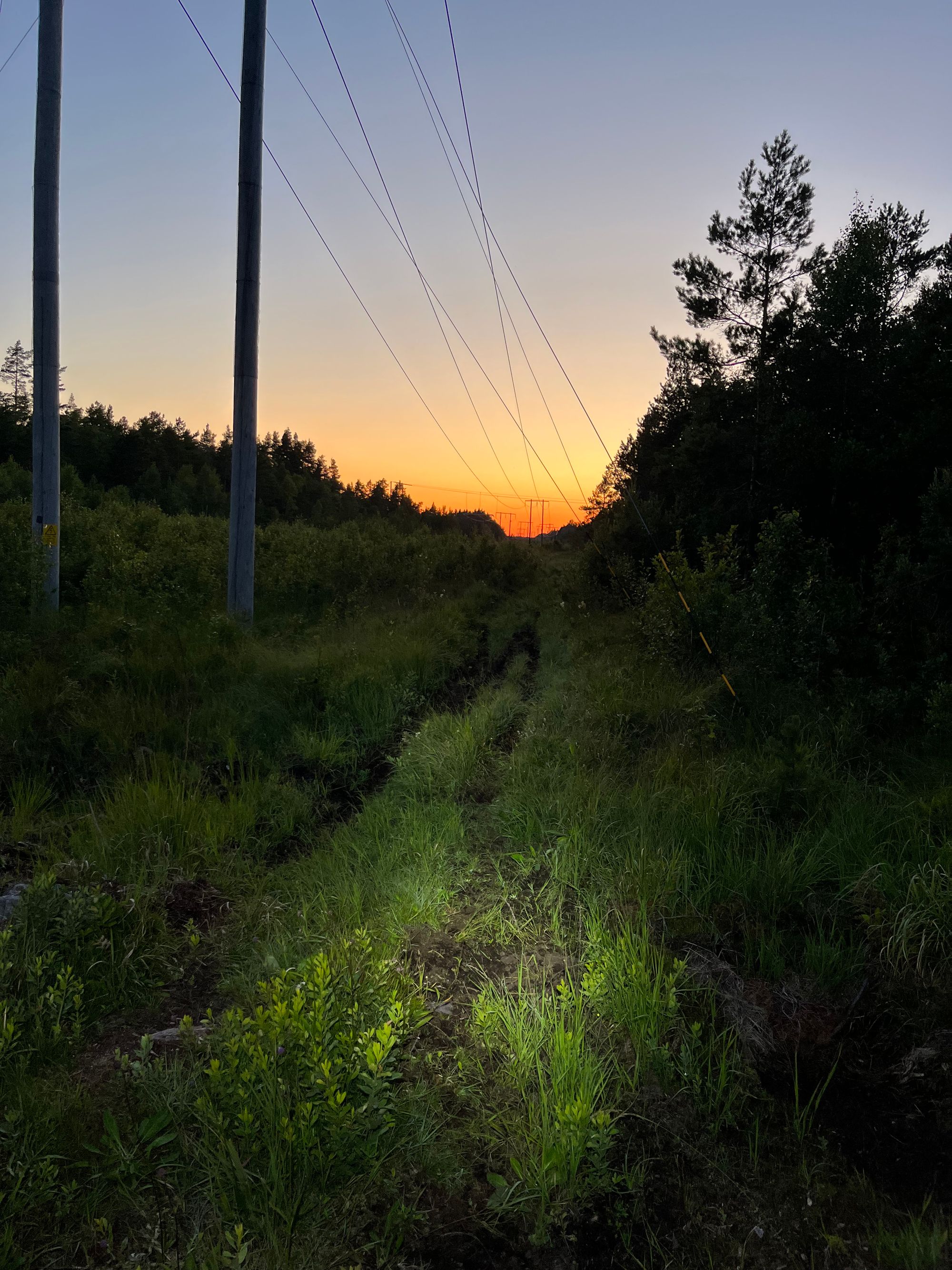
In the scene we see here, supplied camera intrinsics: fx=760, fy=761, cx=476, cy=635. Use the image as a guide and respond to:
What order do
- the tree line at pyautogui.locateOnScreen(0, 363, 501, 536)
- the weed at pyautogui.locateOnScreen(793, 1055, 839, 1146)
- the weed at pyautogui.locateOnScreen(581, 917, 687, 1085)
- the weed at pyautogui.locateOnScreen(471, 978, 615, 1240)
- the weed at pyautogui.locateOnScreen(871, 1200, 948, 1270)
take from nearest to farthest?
the weed at pyautogui.locateOnScreen(871, 1200, 948, 1270), the weed at pyautogui.locateOnScreen(471, 978, 615, 1240), the weed at pyautogui.locateOnScreen(793, 1055, 839, 1146), the weed at pyautogui.locateOnScreen(581, 917, 687, 1085), the tree line at pyautogui.locateOnScreen(0, 363, 501, 536)

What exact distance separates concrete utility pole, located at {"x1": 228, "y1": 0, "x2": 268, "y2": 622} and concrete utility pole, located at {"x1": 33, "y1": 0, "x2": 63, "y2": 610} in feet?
7.29

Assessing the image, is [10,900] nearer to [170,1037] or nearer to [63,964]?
[63,964]

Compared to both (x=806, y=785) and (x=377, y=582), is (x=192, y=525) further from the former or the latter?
(x=806, y=785)

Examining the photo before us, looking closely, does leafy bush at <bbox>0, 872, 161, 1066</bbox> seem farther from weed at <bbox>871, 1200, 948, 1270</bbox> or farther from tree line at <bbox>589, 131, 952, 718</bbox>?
tree line at <bbox>589, 131, 952, 718</bbox>

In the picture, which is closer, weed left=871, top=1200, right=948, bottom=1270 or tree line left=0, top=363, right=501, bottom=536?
weed left=871, top=1200, right=948, bottom=1270

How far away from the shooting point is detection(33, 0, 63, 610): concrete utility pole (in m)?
9.48

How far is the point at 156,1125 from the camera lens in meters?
2.58

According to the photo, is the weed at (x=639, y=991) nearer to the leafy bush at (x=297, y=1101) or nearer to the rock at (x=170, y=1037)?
the leafy bush at (x=297, y=1101)

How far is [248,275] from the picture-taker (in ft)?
35.0

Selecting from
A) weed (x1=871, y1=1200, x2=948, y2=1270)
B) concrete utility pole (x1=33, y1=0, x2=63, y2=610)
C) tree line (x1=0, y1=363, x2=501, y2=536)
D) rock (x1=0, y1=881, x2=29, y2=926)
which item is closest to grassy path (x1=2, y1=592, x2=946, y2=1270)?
weed (x1=871, y1=1200, x2=948, y2=1270)

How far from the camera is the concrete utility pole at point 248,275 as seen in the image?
10.6 m

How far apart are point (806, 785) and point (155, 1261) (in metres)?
4.33

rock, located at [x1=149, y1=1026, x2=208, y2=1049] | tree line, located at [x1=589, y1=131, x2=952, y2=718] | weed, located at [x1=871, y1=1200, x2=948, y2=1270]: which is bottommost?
weed, located at [x1=871, y1=1200, x2=948, y2=1270]

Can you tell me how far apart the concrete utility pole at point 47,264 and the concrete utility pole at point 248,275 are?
222 cm
